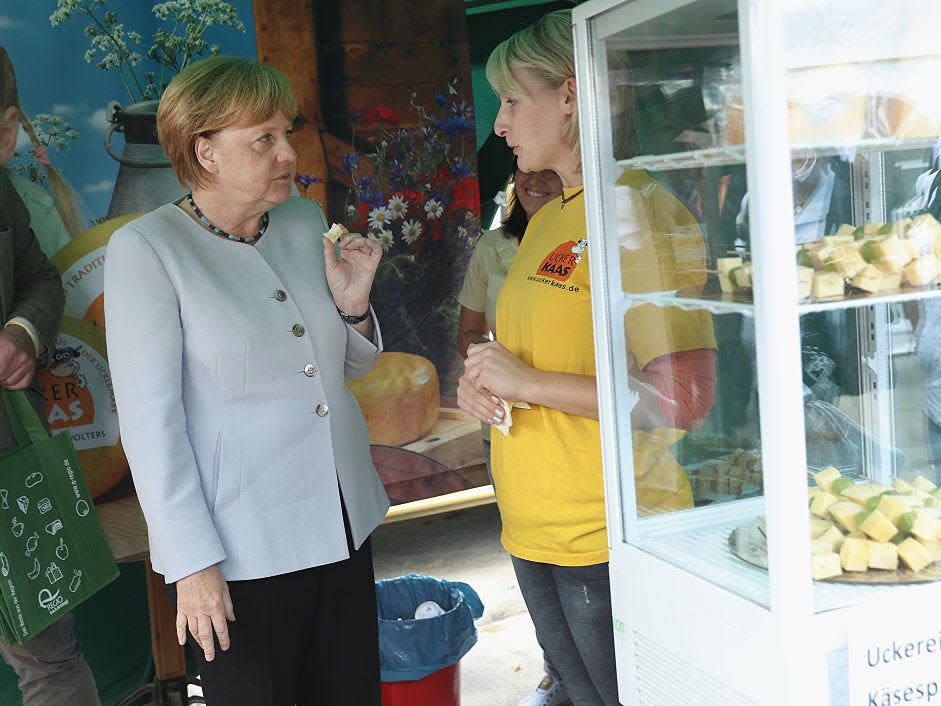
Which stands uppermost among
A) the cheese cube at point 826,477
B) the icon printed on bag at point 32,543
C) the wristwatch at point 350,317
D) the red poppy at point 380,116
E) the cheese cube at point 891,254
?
the red poppy at point 380,116

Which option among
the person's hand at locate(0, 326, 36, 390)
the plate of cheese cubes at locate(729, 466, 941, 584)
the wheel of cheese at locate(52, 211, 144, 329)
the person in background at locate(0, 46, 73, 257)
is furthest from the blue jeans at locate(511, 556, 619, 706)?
the person in background at locate(0, 46, 73, 257)

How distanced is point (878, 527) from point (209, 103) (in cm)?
147

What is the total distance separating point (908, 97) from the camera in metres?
1.59

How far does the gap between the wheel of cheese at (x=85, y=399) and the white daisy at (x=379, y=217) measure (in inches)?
48.6

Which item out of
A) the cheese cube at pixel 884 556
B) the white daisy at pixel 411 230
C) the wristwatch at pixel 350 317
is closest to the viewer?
the cheese cube at pixel 884 556

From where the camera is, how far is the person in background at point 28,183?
328 cm

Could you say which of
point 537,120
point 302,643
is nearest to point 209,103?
point 537,120

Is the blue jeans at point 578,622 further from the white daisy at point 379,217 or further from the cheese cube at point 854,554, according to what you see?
the white daisy at point 379,217

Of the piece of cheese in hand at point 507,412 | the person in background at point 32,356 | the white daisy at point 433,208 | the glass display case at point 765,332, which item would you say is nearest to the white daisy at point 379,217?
the white daisy at point 433,208

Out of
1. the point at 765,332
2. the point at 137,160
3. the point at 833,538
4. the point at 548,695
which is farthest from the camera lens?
the point at 137,160

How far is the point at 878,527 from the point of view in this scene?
5.12 feet

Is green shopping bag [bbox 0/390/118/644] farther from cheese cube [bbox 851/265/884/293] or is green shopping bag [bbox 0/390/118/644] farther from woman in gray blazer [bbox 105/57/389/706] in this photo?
cheese cube [bbox 851/265/884/293]

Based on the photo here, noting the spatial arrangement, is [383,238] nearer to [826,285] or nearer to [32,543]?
[32,543]

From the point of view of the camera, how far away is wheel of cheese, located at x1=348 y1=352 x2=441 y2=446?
420 centimetres
